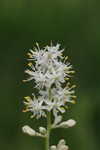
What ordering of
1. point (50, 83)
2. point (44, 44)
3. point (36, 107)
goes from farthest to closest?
point (44, 44), point (36, 107), point (50, 83)

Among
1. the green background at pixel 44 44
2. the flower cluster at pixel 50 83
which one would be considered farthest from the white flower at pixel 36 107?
the green background at pixel 44 44

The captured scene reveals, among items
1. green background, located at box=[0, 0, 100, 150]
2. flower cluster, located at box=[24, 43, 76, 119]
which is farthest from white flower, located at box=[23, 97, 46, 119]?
green background, located at box=[0, 0, 100, 150]

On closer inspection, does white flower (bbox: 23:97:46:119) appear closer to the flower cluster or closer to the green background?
the flower cluster

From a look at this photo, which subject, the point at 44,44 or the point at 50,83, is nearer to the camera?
the point at 50,83

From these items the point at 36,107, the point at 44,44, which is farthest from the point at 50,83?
the point at 44,44

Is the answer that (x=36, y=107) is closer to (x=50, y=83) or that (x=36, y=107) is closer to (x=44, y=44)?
(x=50, y=83)
